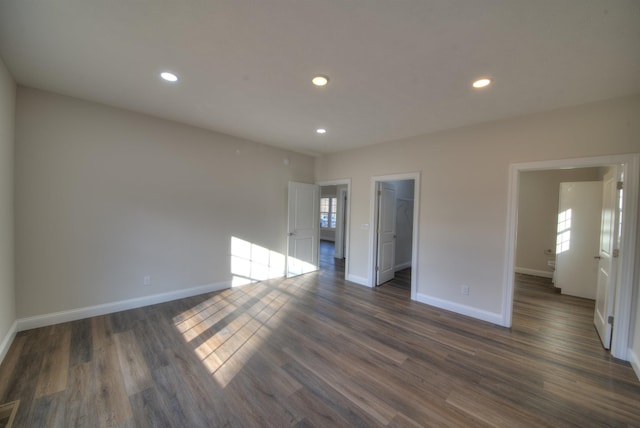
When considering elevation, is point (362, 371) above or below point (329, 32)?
below

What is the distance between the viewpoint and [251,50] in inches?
74.7

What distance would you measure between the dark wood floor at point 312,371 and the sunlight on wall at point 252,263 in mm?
971

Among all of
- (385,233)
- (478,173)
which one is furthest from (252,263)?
(478,173)

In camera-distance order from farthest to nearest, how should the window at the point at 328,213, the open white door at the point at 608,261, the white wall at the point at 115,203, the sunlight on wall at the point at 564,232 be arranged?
the window at the point at 328,213 → the sunlight on wall at the point at 564,232 → the white wall at the point at 115,203 → the open white door at the point at 608,261

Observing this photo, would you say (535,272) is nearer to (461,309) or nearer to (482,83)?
(461,309)

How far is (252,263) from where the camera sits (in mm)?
4590

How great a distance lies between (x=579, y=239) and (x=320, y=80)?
212 inches

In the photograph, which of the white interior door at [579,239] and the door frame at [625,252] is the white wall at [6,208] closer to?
the door frame at [625,252]

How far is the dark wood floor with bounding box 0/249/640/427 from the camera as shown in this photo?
5.73 ft

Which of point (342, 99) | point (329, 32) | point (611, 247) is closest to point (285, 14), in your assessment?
point (329, 32)

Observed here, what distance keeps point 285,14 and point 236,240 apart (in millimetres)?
3527

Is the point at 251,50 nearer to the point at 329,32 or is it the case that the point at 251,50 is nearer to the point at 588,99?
the point at 329,32

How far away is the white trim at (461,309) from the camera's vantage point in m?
3.21

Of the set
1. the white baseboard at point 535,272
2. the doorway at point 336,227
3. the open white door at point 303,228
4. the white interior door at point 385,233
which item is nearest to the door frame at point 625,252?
the white interior door at point 385,233
